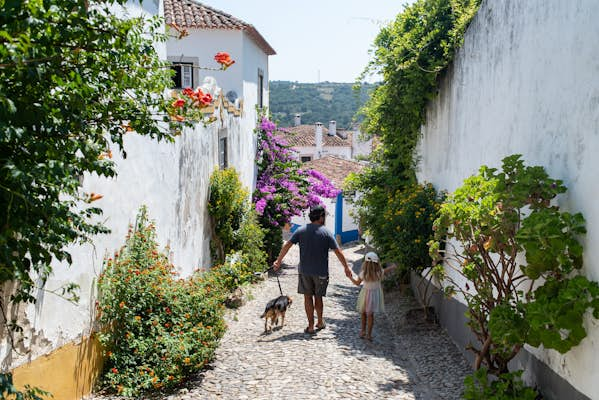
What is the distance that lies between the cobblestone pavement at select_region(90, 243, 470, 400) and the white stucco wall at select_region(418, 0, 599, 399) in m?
1.80

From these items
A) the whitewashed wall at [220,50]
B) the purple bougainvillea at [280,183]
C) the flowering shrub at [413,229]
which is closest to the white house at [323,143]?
the purple bougainvillea at [280,183]

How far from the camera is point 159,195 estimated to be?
814 cm

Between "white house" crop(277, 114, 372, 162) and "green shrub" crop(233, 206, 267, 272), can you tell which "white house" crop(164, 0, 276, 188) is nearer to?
"green shrub" crop(233, 206, 267, 272)

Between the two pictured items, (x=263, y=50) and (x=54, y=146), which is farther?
(x=263, y=50)

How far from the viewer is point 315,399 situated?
598cm

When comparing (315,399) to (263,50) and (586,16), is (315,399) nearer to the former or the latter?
(586,16)

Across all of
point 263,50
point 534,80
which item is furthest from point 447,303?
point 263,50

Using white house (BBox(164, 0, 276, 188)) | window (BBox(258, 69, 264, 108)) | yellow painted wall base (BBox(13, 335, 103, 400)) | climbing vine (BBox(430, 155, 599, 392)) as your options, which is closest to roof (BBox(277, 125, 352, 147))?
window (BBox(258, 69, 264, 108))

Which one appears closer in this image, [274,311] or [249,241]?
[274,311]

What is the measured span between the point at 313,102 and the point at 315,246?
85.9 metres

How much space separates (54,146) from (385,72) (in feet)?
27.7

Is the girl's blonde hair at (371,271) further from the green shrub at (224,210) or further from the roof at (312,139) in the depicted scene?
the roof at (312,139)

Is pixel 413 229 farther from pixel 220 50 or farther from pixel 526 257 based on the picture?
pixel 220 50

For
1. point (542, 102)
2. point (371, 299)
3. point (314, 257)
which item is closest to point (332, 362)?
point (371, 299)
